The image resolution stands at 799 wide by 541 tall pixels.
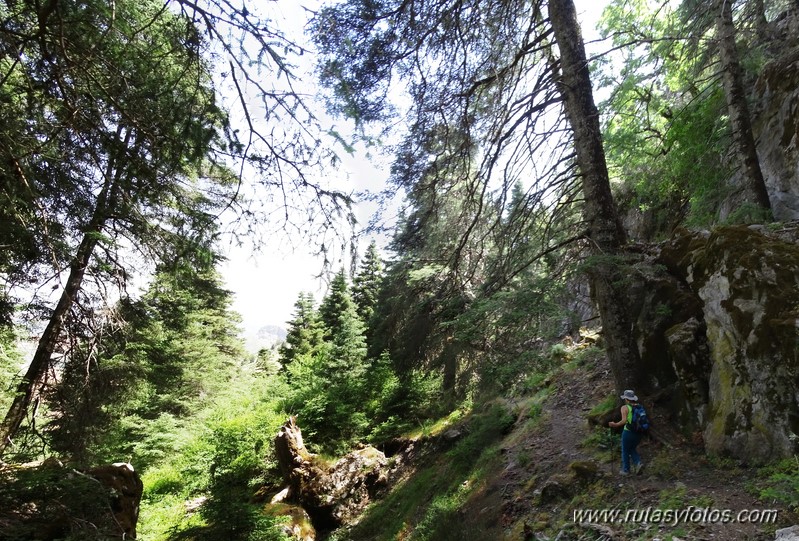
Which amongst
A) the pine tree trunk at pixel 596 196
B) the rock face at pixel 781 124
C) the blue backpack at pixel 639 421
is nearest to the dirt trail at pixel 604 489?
the blue backpack at pixel 639 421

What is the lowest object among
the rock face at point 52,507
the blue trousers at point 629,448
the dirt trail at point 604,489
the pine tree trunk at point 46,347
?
the dirt trail at point 604,489

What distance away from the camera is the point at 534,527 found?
16.5ft

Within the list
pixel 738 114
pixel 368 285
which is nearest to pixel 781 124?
pixel 738 114

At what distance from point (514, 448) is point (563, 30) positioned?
26.1 feet

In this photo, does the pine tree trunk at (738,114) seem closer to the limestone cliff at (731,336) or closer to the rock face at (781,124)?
the rock face at (781,124)

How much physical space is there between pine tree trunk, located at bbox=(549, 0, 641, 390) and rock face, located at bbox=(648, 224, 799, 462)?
45cm

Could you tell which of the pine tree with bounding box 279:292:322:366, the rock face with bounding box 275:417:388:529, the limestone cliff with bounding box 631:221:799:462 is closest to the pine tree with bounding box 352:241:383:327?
the pine tree with bounding box 279:292:322:366

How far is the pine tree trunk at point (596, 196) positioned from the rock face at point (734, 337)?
447 mm

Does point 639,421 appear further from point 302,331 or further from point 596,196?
point 302,331

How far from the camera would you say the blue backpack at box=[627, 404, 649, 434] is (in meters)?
4.98

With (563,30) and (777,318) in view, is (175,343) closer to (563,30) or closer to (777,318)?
(563,30)

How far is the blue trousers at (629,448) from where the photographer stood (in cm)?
504

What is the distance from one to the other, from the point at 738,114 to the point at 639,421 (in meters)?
6.10

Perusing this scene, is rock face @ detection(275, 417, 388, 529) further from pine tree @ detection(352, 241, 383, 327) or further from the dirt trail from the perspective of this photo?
pine tree @ detection(352, 241, 383, 327)
